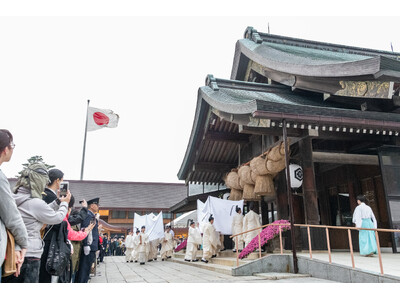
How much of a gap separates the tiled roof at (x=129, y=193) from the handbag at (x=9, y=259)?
30.3 meters

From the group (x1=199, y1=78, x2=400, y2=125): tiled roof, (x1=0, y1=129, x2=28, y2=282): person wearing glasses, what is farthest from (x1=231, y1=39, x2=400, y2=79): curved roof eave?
(x1=0, y1=129, x2=28, y2=282): person wearing glasses

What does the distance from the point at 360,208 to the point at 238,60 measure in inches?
297

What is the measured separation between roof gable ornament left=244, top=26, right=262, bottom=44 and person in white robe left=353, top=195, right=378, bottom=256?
6633mm

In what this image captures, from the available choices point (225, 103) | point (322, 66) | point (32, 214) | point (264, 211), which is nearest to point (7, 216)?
point (32, 214)

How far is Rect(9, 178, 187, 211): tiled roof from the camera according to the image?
3278cm

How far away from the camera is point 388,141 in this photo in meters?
8.88

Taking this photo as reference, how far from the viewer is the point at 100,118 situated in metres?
17.0

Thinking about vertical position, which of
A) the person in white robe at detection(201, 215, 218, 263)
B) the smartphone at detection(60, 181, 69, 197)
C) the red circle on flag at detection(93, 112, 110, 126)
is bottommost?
the person in white robe at detection(201, 215, 218, 263)

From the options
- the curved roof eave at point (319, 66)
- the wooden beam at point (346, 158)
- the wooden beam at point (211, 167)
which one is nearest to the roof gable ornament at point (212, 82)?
the curved roof eave at point (319, 66)

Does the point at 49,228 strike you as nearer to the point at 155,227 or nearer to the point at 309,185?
the point at 309,185

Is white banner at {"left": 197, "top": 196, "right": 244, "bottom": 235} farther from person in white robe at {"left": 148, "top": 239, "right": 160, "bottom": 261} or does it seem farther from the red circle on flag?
the red circle on flag

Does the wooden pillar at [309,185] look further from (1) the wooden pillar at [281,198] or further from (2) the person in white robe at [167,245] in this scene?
(2) the person in white robe at [167,245]

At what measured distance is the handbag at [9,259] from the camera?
7.62ft

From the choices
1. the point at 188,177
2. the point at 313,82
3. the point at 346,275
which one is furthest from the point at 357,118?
the point at 188,177
